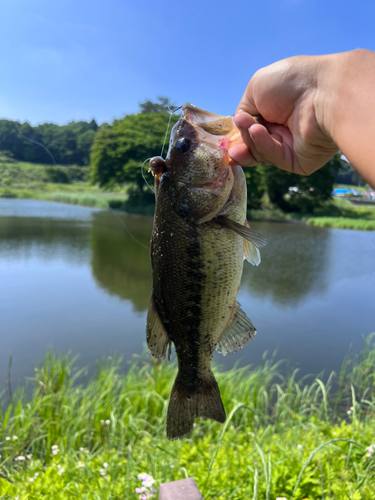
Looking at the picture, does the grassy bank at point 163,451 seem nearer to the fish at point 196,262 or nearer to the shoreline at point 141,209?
the fish at point 196,262

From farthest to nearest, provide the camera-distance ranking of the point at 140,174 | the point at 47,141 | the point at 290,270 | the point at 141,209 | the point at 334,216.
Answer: the point at 334,216 < the point at 141,209 < the point at 140,174 < the point at 290,270 < the point at 47,141

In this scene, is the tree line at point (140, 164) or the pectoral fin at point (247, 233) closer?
the pectoral fin at point (247, 233)

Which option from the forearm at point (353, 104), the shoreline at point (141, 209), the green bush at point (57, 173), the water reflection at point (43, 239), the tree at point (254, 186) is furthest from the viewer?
the tree at point (254, 186)

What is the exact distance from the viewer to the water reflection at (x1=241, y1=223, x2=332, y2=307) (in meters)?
9.30

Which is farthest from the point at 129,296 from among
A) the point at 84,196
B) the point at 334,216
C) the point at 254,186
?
the point at 334,216

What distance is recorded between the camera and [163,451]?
2.50 meters

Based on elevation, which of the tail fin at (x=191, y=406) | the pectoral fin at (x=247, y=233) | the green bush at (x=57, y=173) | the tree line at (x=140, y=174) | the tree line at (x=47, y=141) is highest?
the tree line at (x=140, y=174)

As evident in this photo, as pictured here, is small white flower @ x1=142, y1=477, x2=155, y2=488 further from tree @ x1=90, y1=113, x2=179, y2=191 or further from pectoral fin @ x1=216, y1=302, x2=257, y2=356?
tree @ x1=90, y1=113, x2=179, y2=191

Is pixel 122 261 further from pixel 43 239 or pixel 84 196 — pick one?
pixel 84 196

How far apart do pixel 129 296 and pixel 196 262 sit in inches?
294

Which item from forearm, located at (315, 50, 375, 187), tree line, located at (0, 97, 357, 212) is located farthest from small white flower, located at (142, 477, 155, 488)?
tree line, located at (0, 97, 357, 212)

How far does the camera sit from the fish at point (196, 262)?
4.49 feet

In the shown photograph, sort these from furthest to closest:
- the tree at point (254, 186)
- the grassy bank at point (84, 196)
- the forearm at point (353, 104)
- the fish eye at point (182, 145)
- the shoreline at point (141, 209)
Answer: the tree at point (254, 186), the shoreline at point (141, 209), the grassy bank at point (84, 196), the fish eye at point (182, 145), the forearm at point (353, 104)

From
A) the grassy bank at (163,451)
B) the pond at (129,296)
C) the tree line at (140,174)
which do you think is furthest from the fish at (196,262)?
the tree line at (140,174)
